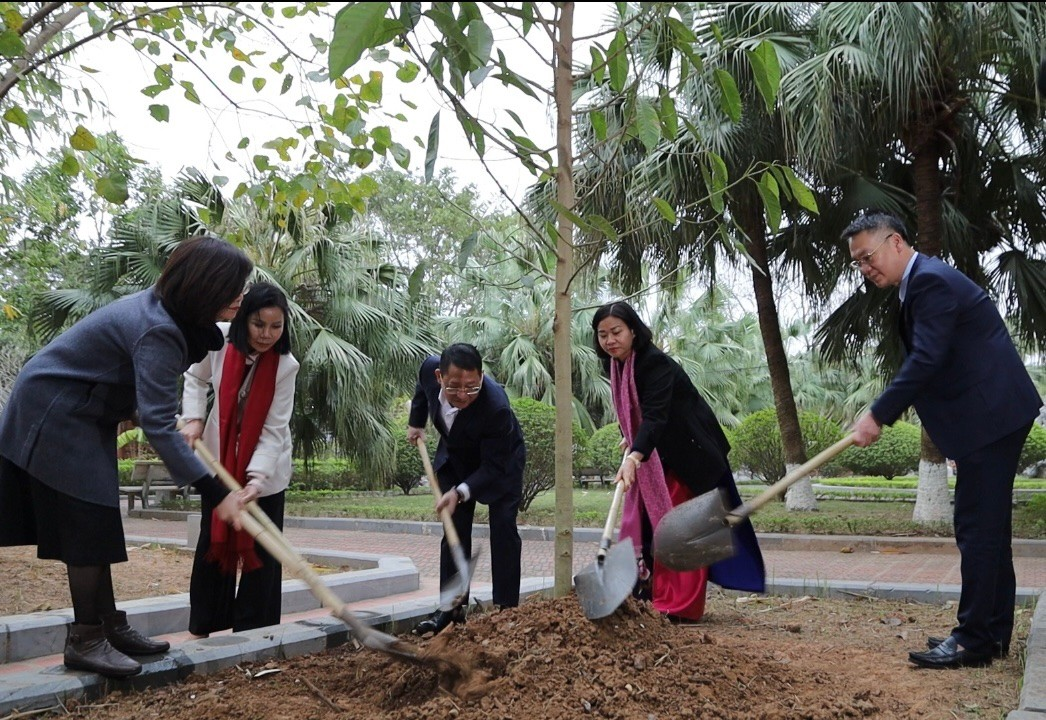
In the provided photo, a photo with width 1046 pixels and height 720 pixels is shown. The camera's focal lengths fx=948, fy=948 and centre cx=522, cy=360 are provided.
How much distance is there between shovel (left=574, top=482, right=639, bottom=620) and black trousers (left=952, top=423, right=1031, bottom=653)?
4.04 ft

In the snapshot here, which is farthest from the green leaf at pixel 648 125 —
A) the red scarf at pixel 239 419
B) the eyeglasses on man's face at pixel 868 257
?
the red scarf at pixel 239 419

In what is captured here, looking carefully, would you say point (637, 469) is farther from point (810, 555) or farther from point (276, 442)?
point (810, 555)

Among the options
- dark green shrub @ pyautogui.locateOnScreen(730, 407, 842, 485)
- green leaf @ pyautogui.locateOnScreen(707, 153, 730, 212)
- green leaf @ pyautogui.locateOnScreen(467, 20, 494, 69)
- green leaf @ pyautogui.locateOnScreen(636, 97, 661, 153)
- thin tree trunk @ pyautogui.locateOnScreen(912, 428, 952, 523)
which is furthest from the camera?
dark green shrub @ pyautogui.locateOnScreen(730, 407, 842, 485)

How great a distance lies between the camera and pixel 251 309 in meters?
3.61

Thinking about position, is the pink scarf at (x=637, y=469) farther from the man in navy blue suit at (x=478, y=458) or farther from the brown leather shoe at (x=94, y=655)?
the brown leather shoe at (x=94, y=655)

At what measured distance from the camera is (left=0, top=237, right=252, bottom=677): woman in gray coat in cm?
295

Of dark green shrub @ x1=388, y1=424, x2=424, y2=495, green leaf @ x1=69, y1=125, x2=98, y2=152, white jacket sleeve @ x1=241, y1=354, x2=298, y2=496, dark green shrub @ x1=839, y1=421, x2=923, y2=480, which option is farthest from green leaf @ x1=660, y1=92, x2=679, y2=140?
dark green shrub @ x1=839, y1=421, x2=923, y2=480

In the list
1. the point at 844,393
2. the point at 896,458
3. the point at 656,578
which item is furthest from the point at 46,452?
the point at 844,393

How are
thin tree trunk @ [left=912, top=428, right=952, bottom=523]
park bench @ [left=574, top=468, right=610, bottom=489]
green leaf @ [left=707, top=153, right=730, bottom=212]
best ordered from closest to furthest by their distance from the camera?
1. green leaf @ [left=707, top=153, right=730, bottom=212]
2. thin tree trunk @ [left=912, top=428, right=952, bottom=523]
3. park bench @ [left=574, top=468, right=610, bottom=489]

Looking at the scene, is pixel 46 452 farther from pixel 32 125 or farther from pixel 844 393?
pixel 844 393

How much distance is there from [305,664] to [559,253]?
5.78 feet

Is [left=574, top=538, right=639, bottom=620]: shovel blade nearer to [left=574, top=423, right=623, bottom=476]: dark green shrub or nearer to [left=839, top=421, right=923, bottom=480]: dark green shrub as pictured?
[left=574, top=423, right=623, bottom=476]: dark green shrub

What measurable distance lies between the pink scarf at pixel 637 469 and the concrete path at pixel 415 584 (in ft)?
2.53

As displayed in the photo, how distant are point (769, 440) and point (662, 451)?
39.4 ft
